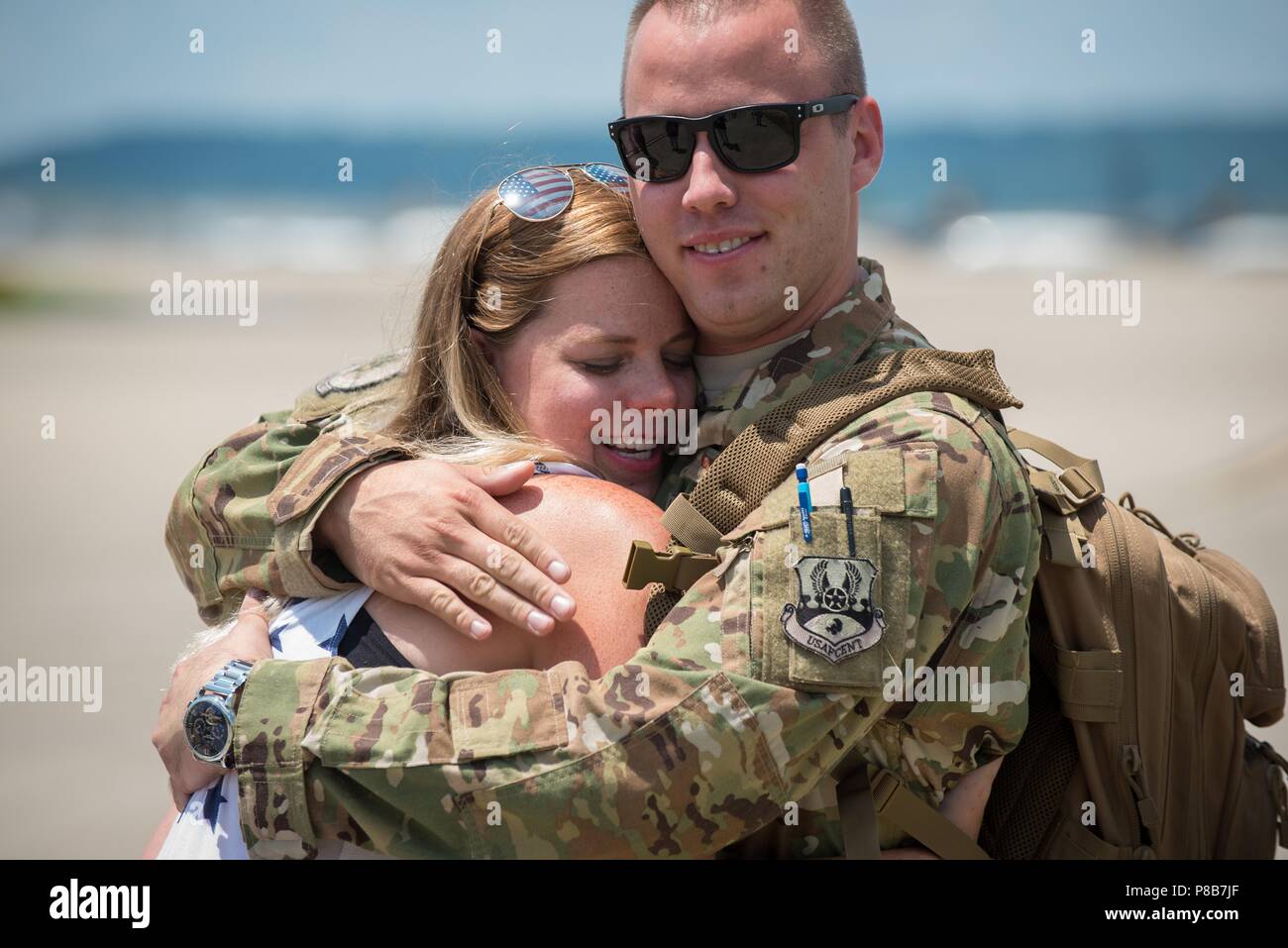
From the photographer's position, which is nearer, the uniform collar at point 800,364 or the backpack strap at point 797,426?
the backpack strap at point 797,426

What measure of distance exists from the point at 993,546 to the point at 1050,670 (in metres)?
0.48

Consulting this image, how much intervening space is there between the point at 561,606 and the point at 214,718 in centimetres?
76

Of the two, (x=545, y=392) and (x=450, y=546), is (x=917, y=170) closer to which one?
(x=545, y=392)

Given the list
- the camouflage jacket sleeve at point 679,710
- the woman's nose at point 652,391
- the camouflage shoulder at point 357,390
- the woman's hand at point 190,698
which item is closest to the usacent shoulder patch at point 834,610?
the camouflage jacket sleeve at point 679,710

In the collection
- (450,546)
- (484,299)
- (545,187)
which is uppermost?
(545,187)

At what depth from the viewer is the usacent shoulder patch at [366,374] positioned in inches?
153

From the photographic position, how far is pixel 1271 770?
339 cm

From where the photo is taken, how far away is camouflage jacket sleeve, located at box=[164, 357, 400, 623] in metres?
3.04

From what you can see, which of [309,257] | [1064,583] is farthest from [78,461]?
[309,257]

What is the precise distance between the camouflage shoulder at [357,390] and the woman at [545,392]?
234 mm

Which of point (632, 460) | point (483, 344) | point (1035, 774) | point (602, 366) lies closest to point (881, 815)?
point (1035, 774)

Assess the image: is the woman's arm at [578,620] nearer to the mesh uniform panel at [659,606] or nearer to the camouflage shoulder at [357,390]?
the mesh uniform panel at [659,606]

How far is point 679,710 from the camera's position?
8.13 ft
